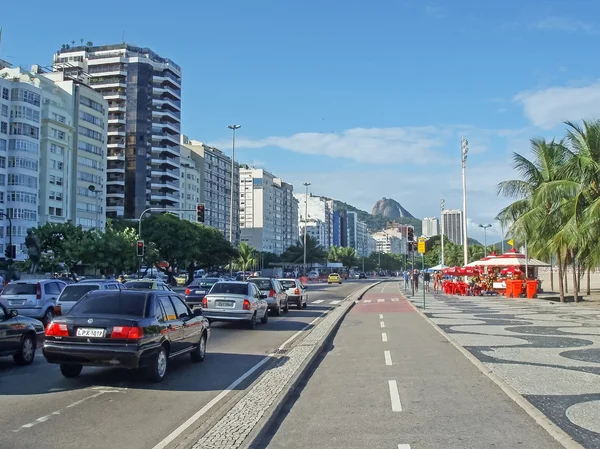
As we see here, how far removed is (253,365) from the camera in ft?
40.7

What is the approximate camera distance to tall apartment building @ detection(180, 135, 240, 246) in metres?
140

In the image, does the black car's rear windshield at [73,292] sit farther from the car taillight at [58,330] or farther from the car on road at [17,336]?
the car taillight at [58,330]

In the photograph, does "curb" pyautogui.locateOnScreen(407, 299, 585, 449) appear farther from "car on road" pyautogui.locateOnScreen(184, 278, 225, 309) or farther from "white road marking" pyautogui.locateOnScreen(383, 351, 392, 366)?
"car on road" pyautogui.locateOnScreen(184, 278, 225, 309)

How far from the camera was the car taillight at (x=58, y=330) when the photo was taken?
10023 mm

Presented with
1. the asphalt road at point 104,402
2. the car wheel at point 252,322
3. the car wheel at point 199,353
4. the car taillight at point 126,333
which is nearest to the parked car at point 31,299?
the car wheel at point 252,322

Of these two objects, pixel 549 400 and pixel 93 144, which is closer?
pixel 549 400

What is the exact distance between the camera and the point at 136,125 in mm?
108875

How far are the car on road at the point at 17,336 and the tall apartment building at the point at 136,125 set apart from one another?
92.8 m

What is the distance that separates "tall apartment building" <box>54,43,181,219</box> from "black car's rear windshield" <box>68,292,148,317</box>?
95.1m

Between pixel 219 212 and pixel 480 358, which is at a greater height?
pixel 219 212

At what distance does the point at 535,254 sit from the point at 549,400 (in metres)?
31.3

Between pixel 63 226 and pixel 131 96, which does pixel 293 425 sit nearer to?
pixel 63 226

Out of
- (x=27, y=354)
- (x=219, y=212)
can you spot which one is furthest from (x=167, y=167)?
(x=27, y=354)

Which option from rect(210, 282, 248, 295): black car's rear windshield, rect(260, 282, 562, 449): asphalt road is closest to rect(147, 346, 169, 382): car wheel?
rect(260, 282, 562, 449): asphalt road
